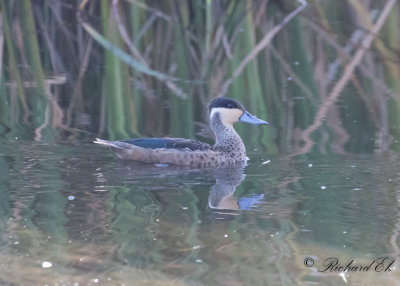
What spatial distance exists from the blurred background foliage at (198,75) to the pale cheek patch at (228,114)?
0.36 meters

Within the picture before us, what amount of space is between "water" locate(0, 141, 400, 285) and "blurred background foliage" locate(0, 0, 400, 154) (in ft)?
3.21

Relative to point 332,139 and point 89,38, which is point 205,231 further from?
point 89,38

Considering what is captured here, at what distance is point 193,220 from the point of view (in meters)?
5.58

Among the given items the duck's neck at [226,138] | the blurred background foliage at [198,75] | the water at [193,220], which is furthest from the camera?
the blurred background foliage at [198,75]

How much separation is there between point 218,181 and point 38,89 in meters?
4.45

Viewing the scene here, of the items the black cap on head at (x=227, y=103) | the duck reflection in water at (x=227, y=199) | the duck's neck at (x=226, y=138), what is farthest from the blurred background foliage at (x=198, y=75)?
the duck reflection in water at (x=227, y=199)

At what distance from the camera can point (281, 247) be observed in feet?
16.3

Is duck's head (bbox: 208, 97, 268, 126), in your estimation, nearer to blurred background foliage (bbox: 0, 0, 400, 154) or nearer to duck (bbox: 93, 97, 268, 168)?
blurred background foliage (bbox: 0, 0, 400, 154)

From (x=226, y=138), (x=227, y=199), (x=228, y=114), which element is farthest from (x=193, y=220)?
(x=228, y=114)

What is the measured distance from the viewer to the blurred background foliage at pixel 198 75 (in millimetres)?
8719

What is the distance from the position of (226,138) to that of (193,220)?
8.27ft

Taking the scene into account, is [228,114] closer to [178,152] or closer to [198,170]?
[178,152]

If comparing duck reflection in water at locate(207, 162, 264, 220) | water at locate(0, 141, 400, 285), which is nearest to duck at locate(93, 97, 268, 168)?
water at locate(0, 141, 400, 285)

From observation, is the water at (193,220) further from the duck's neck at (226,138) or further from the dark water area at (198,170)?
the duck's neck at (226,138)
